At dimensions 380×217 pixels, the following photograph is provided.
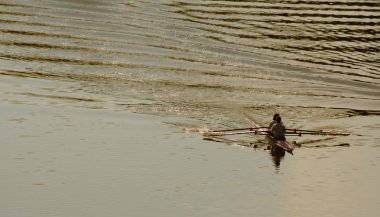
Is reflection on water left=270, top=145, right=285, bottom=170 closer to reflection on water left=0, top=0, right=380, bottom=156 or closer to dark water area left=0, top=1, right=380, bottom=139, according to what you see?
reflection on water left=0, top=0, right=380, bottom=156

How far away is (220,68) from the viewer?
189 ft

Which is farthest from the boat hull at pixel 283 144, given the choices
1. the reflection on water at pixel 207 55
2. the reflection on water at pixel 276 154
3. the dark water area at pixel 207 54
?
the dark water area at pixel 207 54

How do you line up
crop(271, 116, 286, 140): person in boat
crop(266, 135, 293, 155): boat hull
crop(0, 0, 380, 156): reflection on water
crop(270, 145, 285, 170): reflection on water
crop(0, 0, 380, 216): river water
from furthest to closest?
crop(0, 0, 380, 156): reflection on water, crop(0, 0, 380, 216): river water, crop(271, 116, 286, 140): person in boat, crop(266, 135, 293, 155): boat hull, crop(270, 145, 285, 170): reflection on water

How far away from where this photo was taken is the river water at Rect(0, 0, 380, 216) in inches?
1902

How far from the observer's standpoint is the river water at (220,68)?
4831 cm

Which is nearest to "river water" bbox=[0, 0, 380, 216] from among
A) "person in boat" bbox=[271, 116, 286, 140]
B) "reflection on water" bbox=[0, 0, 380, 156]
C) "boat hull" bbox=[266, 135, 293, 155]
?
"reflection on water" bbox=[0, 0, 380, 156]

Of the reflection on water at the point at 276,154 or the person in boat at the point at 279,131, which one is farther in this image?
the person in boat at the point at 279,131

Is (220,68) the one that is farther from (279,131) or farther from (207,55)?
(279,131)

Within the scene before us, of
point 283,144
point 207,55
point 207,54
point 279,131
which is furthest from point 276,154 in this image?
point 207,54

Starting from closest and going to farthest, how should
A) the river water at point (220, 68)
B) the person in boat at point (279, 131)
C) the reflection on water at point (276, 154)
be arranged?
the reflection on water at point (276, 154), the person in boat at point (279, 131), the river water at point (220, 68)

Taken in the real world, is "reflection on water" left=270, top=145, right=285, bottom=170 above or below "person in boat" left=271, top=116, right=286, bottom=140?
below

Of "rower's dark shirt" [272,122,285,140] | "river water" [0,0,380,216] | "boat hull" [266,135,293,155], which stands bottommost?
"boat hull" [266,135,293,155]

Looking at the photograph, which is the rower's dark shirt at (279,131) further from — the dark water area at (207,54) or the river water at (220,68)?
the dark water area at (207,54)

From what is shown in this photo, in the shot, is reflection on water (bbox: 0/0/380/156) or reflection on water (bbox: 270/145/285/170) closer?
reflection on water (bbox: 270/145/285/170)
